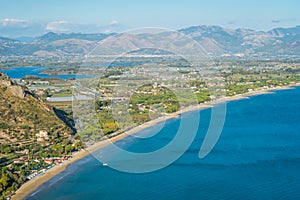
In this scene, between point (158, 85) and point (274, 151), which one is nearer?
point (274, 151)

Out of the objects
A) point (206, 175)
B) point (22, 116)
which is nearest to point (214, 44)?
point (22, 116)

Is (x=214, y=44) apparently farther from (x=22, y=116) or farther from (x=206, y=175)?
(x=206, y=175)

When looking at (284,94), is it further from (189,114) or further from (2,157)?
(2,157)

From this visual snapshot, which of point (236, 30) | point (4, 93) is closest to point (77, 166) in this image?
point (4, 93)

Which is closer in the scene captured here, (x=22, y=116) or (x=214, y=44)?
(x=22, y=116)

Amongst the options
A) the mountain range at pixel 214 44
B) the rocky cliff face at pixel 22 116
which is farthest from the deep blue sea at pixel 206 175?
the mountain range at pixel 214 44

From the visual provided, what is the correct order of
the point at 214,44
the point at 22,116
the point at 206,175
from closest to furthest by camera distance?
the point at 206,175
the point at 22,116
the point at 214,44
